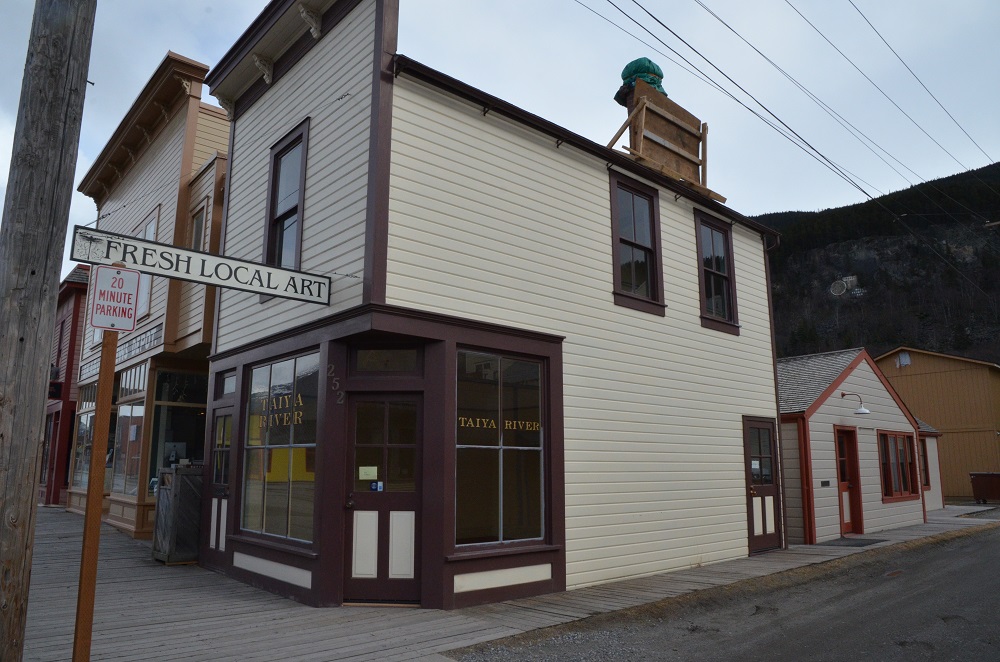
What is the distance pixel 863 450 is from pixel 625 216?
8.92 metres

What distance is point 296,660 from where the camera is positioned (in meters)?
5.87

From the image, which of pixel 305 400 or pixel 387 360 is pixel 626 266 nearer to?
pixel 387 360

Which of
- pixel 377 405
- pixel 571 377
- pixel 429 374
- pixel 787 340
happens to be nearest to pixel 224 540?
pixel 377 405

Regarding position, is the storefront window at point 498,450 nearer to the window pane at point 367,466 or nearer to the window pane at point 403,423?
the window pane at point 403,423

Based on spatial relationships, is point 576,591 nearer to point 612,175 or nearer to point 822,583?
point 822,583

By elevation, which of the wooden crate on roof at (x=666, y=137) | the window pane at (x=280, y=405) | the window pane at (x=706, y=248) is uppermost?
the wooden crate on roof at (x=666, y=137)

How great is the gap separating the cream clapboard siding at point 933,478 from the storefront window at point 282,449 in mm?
20906

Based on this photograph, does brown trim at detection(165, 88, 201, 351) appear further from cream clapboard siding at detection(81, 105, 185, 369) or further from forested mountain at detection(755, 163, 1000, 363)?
forested mountain at detection(755, 163, 1000, 363)

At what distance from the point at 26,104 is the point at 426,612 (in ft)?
18.6

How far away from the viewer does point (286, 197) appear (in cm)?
1005

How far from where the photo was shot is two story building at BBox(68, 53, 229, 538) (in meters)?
13.7

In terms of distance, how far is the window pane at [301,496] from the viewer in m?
8.41

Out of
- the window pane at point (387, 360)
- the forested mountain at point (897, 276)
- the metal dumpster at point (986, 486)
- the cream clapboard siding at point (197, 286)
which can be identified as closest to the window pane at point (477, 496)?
the window pane at point (387, 360)

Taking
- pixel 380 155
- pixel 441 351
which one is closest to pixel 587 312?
pixel 441 351
